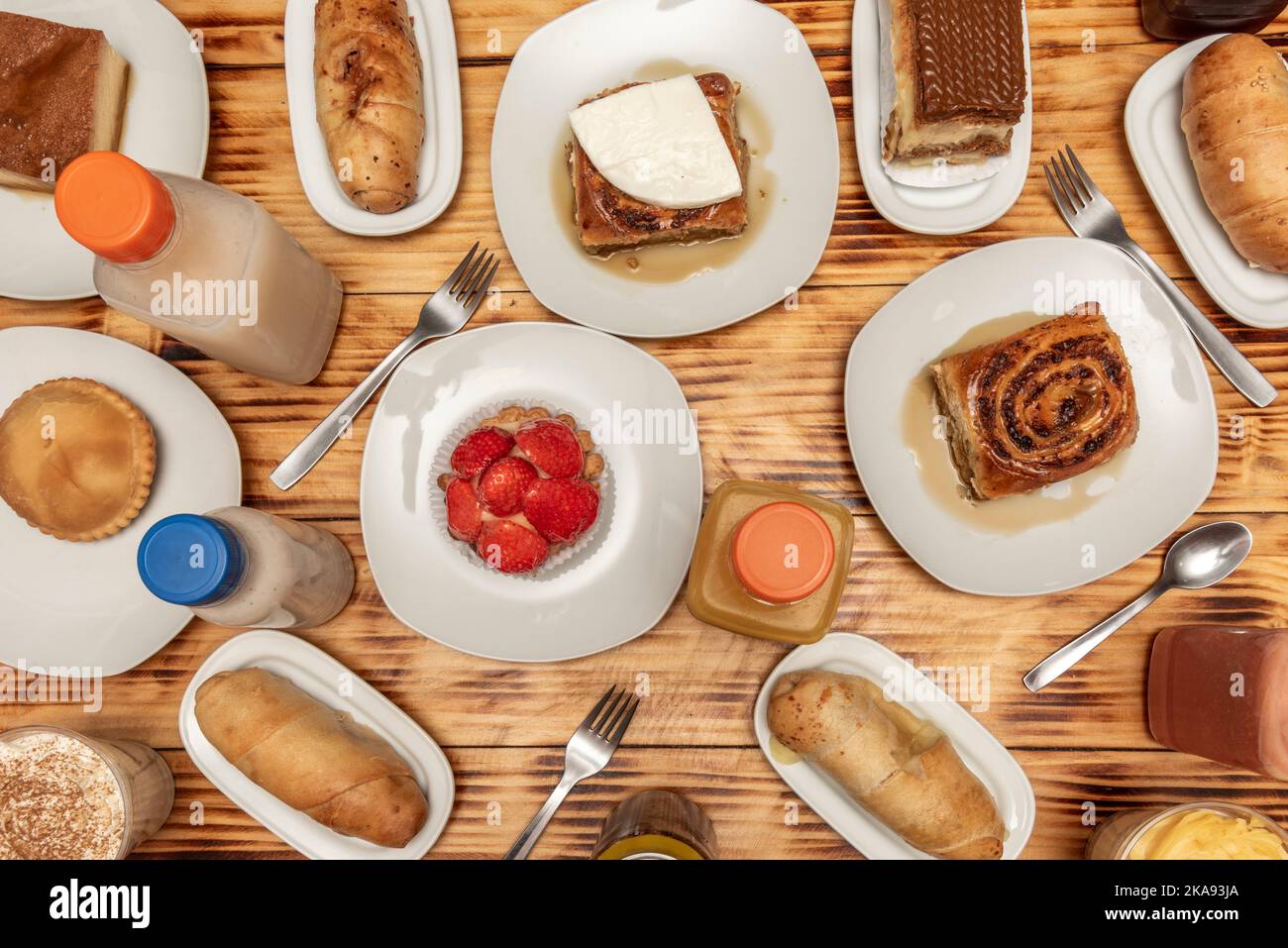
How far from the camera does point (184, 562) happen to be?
1.16m

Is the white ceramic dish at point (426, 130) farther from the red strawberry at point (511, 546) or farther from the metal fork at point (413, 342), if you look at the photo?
the red strawberry at point (511, 546)

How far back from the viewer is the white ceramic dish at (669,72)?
157 cm

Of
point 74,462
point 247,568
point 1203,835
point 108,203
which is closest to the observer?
point 108,203

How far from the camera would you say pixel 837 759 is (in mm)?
1404

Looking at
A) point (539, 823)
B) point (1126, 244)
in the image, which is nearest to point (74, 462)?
point (539, 823)

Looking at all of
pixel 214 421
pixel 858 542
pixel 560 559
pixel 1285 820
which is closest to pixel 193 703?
pixel 214 421

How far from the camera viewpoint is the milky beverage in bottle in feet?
3.66

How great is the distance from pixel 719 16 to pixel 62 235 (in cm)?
139

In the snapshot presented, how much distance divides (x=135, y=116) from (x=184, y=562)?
1031mm

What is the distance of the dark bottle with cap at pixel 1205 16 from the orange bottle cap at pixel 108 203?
1852mm

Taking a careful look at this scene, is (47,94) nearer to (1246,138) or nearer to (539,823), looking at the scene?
(539,823)
